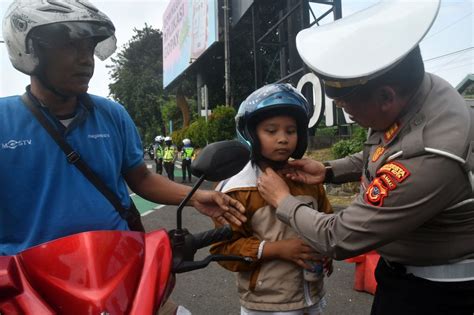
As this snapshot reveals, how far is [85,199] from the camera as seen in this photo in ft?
4.90

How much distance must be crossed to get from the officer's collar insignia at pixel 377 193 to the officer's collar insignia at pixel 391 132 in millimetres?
196

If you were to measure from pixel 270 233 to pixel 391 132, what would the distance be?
2.55 feet

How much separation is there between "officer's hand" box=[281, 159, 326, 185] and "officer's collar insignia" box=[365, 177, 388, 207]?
0.65 metres

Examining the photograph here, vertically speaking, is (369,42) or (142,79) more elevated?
(142,79)

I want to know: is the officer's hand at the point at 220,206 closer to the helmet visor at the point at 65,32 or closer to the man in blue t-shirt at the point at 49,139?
the man in blue t-shirt at the point at 49,139

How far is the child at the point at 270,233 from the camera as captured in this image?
1921 millimetres

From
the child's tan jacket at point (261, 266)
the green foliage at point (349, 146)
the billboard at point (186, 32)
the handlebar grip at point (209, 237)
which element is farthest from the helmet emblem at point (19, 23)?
the billboard at point (186, 32)

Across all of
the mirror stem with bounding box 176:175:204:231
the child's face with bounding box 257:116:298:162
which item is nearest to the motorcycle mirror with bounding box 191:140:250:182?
the mirror stem with bounding box 176:175:204:231

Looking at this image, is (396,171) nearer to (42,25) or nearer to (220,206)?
(220,206)

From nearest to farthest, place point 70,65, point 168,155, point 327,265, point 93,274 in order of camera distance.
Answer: point 93,274 < point 70,65 < point 327,265 < point 168,155

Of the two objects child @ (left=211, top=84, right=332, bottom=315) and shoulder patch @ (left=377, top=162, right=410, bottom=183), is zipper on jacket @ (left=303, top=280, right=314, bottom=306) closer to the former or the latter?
child @ (left=211, top=84, right=332, bottom=315)

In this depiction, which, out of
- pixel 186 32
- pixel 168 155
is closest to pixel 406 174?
pixel 168 155

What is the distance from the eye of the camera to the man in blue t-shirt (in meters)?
1.44

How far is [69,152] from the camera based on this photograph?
58.8 inches
